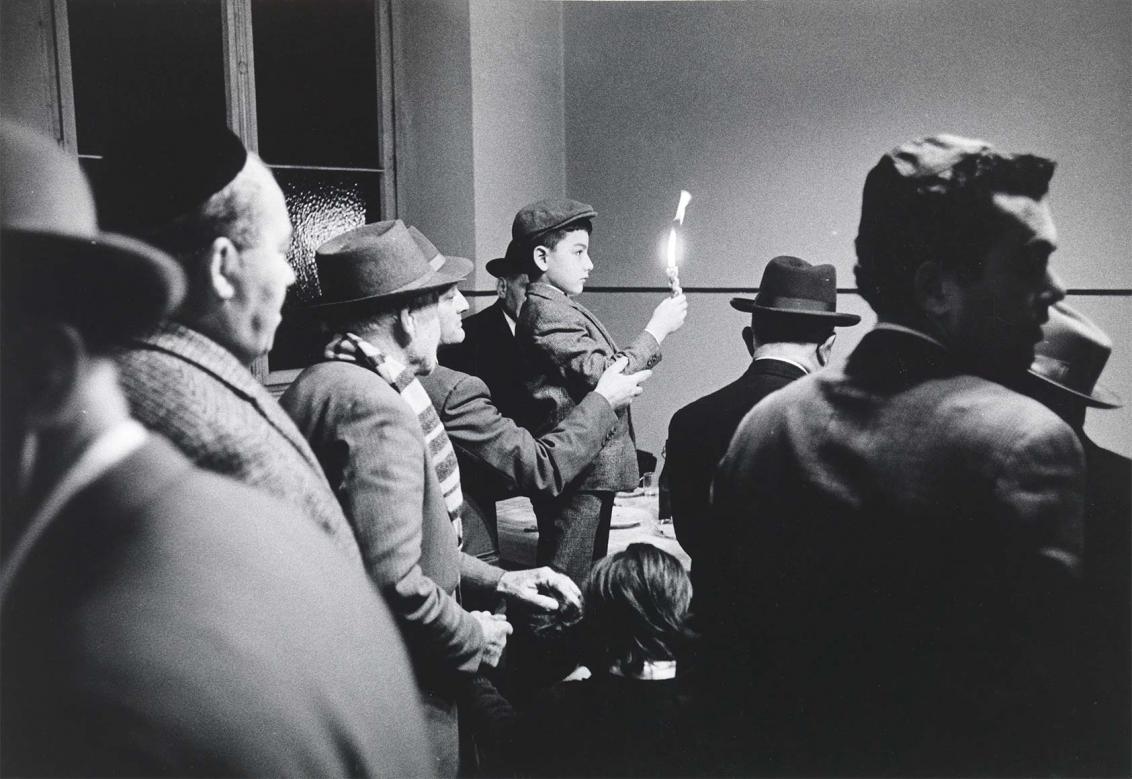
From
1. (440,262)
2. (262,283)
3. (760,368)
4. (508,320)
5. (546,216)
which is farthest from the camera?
(508,320)

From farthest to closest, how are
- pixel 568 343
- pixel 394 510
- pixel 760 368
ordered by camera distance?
pixel 568 343 → pixel 760 368 → pixel 394 510

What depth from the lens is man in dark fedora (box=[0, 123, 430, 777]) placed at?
0.91 m

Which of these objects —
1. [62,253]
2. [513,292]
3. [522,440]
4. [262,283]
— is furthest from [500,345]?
[62,253]

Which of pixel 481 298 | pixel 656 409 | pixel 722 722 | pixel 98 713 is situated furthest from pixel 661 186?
pixel 481 298

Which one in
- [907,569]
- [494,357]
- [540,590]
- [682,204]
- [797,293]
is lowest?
[540,590]

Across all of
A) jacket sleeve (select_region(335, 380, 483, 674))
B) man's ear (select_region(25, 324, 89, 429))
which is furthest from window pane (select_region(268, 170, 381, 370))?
man's ear (select_region(25, 324, 89, 429))

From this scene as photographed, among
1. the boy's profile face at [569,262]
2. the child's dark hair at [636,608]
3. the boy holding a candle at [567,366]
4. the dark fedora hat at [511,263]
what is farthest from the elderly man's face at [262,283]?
the dark fedora hat at [511,263]

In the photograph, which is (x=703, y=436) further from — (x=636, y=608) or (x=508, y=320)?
(x=508, y=320)

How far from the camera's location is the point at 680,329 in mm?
1715

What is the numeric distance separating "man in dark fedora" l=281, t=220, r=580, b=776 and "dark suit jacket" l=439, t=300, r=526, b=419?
0.78 metres

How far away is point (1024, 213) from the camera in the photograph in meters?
1.06

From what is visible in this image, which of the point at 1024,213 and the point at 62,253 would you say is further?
the point at 1024,213

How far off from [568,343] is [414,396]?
70 cm

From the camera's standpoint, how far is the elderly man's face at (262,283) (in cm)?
101
